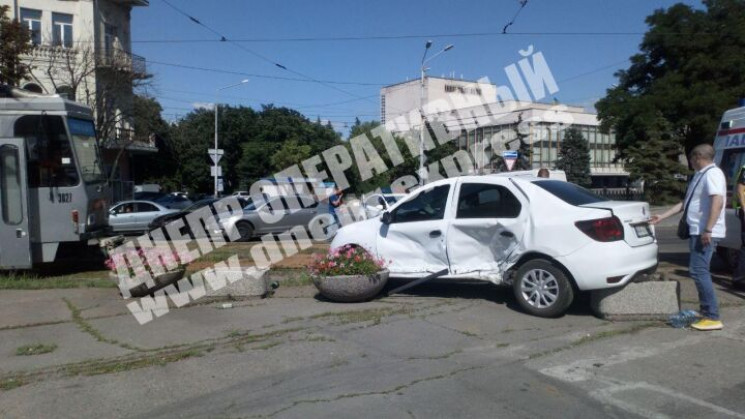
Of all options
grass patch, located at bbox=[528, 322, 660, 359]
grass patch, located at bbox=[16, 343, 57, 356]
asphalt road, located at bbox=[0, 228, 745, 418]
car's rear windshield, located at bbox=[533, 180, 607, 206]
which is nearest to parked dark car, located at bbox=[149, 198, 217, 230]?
asphalt road, located at bbox=[0, 228, 745, 418]

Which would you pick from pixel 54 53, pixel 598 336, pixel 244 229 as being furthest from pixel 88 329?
pixel 54 53

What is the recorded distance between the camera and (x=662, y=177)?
38.2m

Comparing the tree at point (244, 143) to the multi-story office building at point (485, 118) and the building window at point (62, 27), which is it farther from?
the building window at point (62, 27)

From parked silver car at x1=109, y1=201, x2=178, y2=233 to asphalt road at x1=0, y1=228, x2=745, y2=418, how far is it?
15.5 m

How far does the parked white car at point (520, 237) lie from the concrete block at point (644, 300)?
174mm

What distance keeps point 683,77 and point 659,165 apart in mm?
5542

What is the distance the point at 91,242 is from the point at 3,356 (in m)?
6.05

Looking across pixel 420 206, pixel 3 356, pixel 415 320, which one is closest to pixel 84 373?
pixel 3 356

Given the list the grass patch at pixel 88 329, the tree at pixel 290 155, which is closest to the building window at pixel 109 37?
the tree at pixel 290 155

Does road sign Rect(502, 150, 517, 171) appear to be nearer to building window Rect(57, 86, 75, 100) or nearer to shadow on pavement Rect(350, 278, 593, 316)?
shadow on pavement Rect(350, 278, 593, 316)

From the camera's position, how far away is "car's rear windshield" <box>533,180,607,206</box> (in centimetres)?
689

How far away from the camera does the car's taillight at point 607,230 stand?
6383mm

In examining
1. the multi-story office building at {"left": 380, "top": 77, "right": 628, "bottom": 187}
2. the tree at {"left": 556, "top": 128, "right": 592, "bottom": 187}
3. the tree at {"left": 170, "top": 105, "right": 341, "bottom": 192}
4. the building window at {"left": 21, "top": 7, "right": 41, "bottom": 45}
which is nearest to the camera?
the building window at {"left": 21, "top": 7, "right": 41, "bottom": 45}

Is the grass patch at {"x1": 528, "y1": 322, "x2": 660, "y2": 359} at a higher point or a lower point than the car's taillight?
lower
